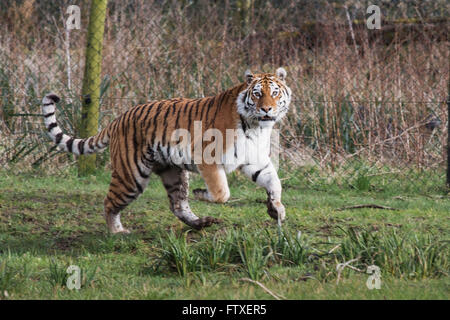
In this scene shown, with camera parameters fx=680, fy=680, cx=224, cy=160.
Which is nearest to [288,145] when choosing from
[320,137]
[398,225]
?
[320,137]

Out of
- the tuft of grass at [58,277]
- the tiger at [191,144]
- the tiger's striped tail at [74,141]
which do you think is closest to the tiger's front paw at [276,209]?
the tiger at [191,144]

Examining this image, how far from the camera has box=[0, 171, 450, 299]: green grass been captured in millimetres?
4027

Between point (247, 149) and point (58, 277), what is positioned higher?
point (247, 149)

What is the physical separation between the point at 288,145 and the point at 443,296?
5211 mm

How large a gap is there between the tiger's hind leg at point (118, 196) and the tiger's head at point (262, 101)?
3.44ft

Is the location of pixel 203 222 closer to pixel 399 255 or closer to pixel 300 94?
pixel 399 255

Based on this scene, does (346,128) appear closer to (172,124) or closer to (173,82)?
(173,82)

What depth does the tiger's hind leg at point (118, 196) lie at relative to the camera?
19.2 feet

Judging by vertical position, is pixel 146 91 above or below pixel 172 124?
above

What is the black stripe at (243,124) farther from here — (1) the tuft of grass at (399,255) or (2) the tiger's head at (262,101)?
(1) the tuft of grass at (399,255)

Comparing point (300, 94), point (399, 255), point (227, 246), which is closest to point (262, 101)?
point (227, 246)

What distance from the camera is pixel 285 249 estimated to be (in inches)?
188

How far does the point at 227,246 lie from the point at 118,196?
4.95 feet

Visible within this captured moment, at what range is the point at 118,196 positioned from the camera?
587 cm
